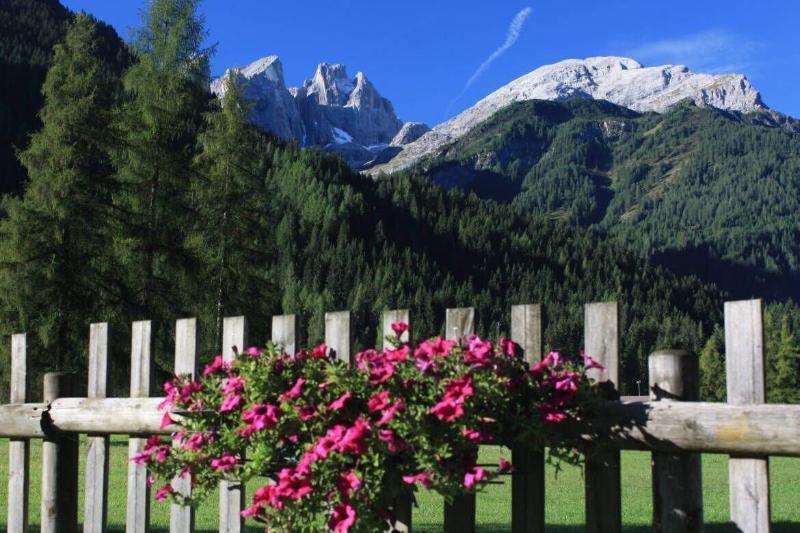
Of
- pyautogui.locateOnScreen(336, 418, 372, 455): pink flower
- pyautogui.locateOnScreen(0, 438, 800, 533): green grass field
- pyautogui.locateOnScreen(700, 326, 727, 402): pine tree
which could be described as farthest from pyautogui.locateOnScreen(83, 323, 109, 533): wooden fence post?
pyautogui.locateOnScreen(700, 326, 727, 402): pine tree

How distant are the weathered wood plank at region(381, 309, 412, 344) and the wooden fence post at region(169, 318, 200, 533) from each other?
1.09 m

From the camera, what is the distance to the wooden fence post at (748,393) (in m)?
2.79

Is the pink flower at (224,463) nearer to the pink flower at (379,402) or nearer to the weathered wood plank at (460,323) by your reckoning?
the pink flower at (379,402)

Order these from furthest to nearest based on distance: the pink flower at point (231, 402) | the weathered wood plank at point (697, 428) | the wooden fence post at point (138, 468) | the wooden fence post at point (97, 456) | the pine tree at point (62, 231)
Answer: the pine tree at point (62, 231), the wooden fence post at point (97, 456), the wooden fence post at point (138, 468), the pink flower at point (231, 402), the weathered wood plank at point (697, 428)

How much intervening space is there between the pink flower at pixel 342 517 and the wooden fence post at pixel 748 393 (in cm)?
120

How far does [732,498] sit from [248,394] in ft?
5.58

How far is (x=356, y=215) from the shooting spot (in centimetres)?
16050

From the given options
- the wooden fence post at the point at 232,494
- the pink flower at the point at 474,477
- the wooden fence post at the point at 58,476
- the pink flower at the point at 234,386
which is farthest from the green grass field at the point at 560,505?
the pink flower at the point at 474,477


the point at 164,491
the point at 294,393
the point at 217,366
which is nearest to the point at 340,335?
the point at 217,366

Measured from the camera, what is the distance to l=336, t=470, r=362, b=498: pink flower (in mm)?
2777

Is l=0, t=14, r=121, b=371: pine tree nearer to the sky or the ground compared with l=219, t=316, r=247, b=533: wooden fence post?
nearer to the sky

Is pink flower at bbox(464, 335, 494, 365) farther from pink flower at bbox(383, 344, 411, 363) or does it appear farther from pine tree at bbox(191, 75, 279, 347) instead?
pine tree at bbox(191, 75, 279, 347)

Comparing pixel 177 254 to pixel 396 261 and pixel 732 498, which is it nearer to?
pixel 732 498

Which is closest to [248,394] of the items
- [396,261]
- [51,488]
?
[51,488]
